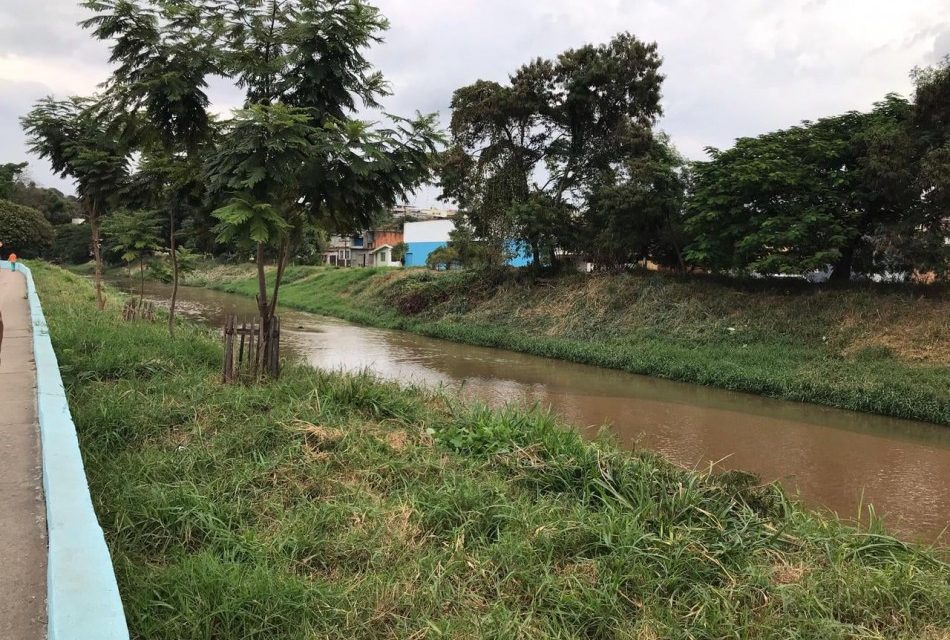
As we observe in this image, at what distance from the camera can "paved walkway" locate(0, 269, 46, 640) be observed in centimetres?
260

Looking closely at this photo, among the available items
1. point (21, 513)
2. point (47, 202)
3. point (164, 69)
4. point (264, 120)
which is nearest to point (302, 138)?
point (264, 120)

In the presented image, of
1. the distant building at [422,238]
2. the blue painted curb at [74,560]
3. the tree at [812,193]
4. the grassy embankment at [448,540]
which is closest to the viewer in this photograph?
the blue painted curb at [74,560]

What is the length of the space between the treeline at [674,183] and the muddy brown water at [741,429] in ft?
16.1

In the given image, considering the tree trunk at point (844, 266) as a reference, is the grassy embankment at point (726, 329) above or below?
below

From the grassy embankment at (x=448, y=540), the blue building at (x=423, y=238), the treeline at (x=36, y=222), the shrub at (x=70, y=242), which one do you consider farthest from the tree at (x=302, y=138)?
the shrub at (x=70, y=242)

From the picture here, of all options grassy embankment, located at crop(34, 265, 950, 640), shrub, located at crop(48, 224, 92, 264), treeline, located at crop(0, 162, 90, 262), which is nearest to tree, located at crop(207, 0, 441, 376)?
grassy embankment, located at crop(34, 265, 950, 640)

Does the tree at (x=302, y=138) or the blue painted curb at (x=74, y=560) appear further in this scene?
the tree at (x=302, y=138)

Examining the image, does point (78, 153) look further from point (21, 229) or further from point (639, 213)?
point (21, 229)

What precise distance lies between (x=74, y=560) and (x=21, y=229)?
1748 inches

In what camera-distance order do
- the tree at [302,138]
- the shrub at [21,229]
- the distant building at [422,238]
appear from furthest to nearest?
1. the distant building at [422,238]
2. the shrub at [21,229]
3. the tree at [302,138]

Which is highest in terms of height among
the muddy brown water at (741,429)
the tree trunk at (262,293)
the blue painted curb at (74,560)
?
the tree trunk at (262,293)

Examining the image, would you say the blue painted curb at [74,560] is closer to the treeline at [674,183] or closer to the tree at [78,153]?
the tree at [78,153]

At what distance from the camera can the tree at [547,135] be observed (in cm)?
2062

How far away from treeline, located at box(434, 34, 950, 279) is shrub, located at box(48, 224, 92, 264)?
4352cm
